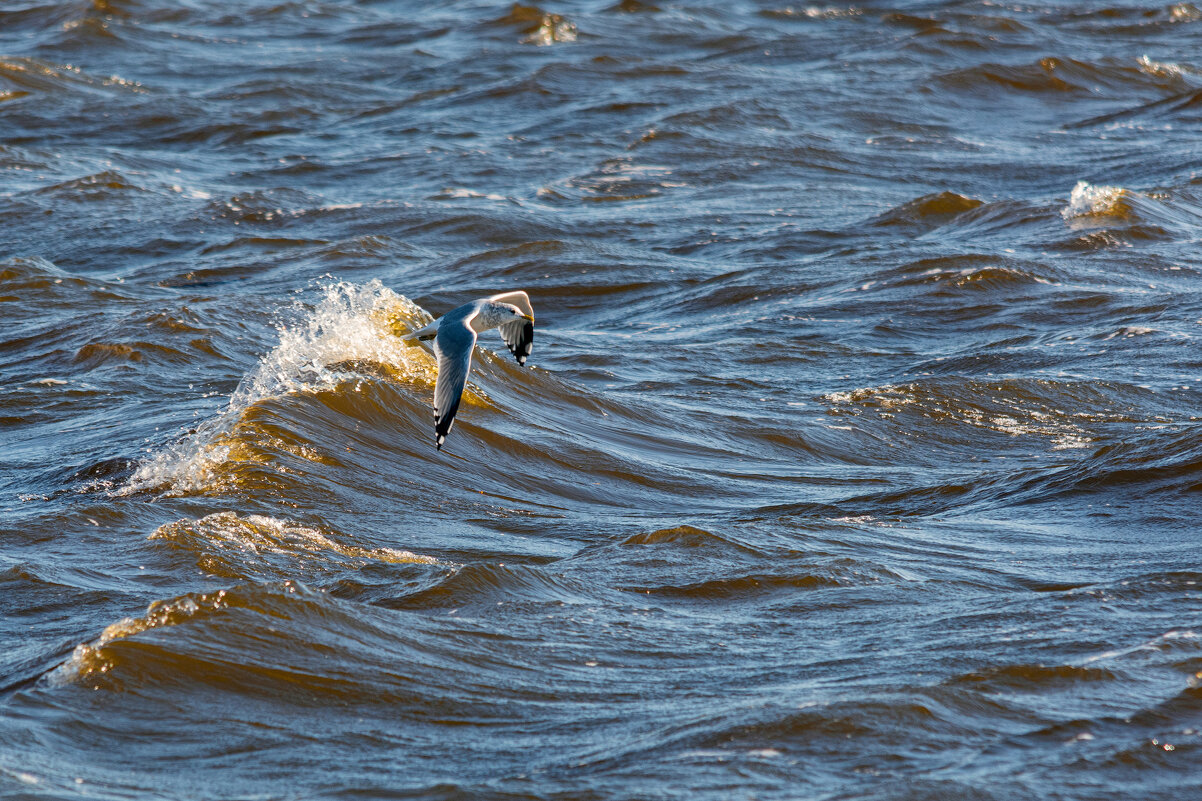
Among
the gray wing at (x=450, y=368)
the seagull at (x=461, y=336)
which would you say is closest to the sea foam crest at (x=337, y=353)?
the seagull at (x=461, y=336)

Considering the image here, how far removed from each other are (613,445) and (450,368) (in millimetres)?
1942

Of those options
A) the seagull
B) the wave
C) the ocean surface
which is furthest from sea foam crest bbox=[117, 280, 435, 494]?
the wave

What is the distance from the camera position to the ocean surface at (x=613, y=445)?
15.2 ft

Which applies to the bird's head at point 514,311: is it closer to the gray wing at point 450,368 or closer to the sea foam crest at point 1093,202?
the gray wing at point 450,368

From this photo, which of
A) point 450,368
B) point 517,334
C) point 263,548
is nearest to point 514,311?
point 517,334

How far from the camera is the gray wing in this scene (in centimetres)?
645

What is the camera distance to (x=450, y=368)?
21.7 feet

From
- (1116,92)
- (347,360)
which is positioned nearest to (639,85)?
(1116,92)

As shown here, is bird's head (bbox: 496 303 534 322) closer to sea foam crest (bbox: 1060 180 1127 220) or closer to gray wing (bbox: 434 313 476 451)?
gray wing (bbox: 434 313 476 451)

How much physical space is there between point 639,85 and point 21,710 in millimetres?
16208

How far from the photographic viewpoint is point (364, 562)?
6.29m

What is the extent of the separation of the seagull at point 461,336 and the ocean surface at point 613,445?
664 millimetres

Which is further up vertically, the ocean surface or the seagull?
the seagull

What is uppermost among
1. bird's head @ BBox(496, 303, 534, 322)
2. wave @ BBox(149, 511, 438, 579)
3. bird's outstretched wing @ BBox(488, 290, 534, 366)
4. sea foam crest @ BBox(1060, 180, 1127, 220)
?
bird's head @ BBox(496, 303, 534, 322)
